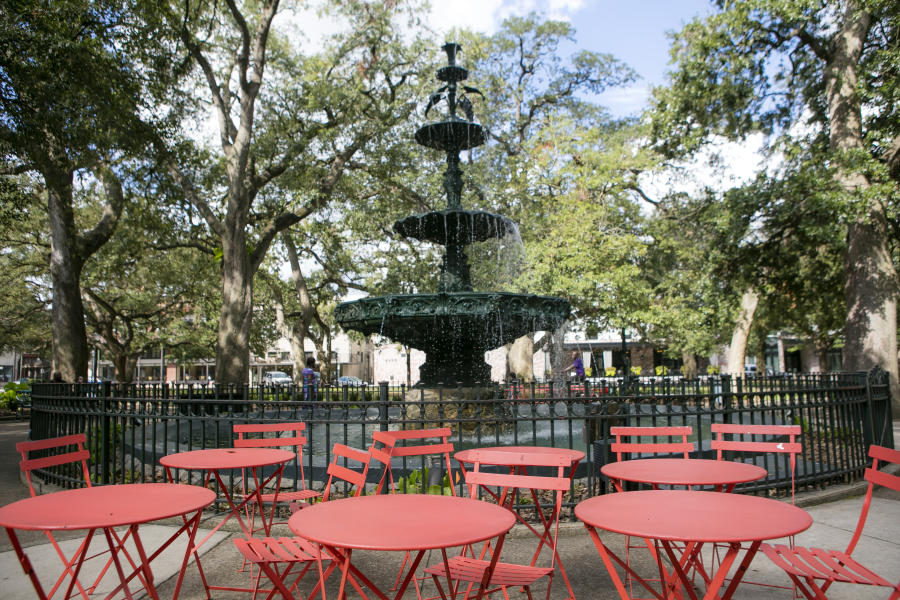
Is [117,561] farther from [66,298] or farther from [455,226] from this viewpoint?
[66,298]

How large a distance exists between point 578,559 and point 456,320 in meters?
4.38

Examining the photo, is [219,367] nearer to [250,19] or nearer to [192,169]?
[192,169]

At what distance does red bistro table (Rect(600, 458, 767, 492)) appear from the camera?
3750mm

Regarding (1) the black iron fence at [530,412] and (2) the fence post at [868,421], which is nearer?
(1) the black iron fence at [530,412]

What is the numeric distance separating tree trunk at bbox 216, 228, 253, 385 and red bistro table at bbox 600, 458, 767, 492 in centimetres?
1464

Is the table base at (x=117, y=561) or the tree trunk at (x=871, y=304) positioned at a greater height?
the tree trunk at (x=871, y=304)

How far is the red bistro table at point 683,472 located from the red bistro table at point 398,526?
1.20 metres

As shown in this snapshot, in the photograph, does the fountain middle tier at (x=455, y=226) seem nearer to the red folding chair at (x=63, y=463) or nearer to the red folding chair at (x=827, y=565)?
the red folding chair at (x=63, y=463)

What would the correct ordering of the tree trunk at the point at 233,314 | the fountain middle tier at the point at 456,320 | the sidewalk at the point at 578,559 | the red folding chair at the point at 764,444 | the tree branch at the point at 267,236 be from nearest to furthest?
the sidewalk at the point at 578,559
the red folding chair at the point at 764,444
the fountain middle tier at the point at 456,320
the tree trunk at the point at 233,314
the tree branch at the point at 267,236

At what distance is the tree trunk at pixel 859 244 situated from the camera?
46.1ft

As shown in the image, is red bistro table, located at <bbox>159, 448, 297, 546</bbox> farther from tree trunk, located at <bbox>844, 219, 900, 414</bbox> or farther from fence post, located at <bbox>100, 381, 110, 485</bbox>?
tree trunk, located at <bbox>844, 219, 900, 414</bbox>

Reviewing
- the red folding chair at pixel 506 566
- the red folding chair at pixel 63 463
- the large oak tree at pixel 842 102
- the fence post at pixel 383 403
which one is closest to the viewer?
the red folding chair at pixel 506 566

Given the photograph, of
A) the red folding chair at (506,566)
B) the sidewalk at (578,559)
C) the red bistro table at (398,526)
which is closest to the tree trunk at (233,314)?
the sidewalk at (578,559)

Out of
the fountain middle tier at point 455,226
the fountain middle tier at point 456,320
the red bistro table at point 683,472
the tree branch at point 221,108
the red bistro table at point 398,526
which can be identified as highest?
the tree branch at point 221,108
